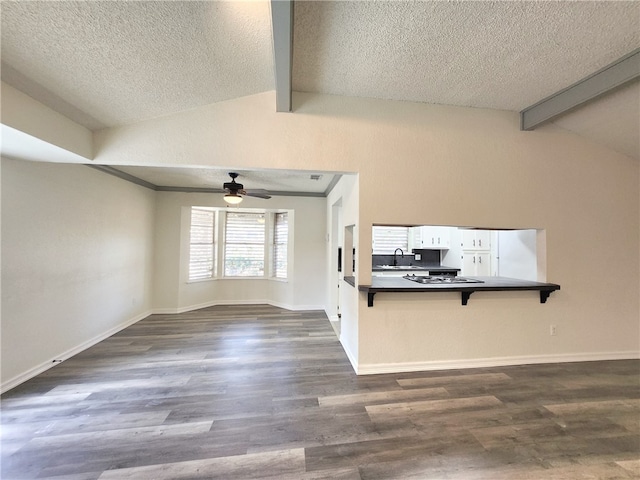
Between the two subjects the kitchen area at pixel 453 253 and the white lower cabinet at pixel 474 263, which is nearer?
the kitchen area at pixel 453 253

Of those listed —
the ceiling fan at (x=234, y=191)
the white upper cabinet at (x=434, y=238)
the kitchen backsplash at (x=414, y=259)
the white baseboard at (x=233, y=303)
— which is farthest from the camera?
the kitchen backsplash at (x=414, y=259)

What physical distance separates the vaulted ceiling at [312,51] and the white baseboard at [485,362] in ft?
8.87

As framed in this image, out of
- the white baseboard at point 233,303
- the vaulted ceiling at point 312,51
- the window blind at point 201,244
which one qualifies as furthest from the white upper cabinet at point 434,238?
the window blind at point 201,244

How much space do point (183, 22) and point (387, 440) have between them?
3.26m

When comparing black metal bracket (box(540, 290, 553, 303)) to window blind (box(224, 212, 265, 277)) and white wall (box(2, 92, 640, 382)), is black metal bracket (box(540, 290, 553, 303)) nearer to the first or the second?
white wall (box(2, 92, 640, 382))

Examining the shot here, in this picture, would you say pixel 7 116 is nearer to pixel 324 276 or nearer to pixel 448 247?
pixel 324 276

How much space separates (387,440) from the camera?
1.80 meters

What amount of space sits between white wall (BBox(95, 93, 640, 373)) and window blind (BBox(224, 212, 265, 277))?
3.40 metres

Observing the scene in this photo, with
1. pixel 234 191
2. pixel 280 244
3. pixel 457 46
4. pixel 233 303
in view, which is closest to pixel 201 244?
pixel 233 303

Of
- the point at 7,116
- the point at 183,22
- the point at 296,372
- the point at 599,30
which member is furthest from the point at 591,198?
the point at 7,116

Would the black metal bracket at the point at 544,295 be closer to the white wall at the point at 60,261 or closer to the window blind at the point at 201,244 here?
the white wall at the point at 60,261

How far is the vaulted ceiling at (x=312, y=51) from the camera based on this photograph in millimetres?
1624

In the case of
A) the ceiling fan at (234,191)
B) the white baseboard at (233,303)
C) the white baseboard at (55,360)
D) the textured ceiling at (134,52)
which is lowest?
the white baseboard at (55,360)

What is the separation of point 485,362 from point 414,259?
118 inches
